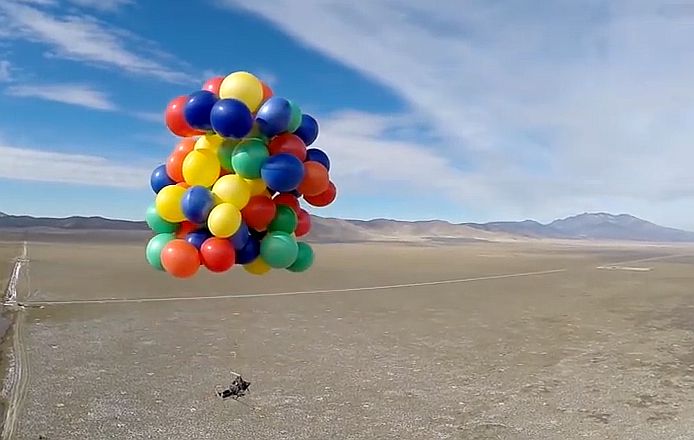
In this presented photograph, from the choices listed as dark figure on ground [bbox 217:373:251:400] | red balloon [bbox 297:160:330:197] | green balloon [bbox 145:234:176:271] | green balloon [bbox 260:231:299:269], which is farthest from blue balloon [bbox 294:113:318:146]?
dark figure on ground [bbox 217:373:251:400]

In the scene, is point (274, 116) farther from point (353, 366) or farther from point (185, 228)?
point (353, 366)

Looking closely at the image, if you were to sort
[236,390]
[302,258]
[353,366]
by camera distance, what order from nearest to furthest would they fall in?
1. [302,258]
2. [236,390]
3. [353,366]

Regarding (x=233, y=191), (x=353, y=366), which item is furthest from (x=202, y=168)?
(x=353, y=366)

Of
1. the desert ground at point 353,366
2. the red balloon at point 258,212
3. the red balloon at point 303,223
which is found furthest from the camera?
the desert ground at point 353,366

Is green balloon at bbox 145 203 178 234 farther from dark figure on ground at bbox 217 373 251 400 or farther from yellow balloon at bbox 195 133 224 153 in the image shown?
dark figure on ground at bbox 217 373 251 400

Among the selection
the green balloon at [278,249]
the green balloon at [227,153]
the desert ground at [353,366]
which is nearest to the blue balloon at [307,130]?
the green balloon at [227,153]

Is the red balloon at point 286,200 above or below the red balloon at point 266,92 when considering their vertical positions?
below

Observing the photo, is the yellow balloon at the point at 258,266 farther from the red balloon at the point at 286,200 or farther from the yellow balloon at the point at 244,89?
the yellow balloon at the point at 244,89
